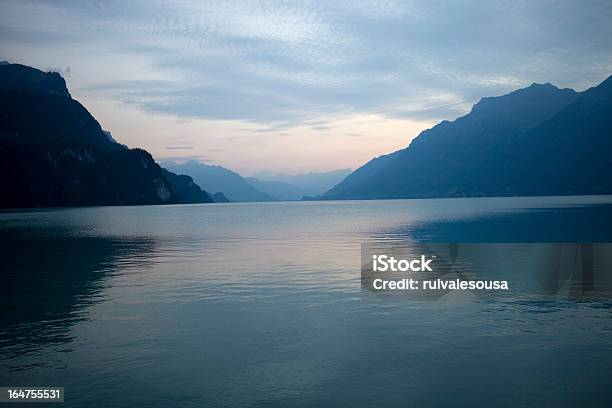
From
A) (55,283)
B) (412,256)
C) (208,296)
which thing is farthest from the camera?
(412,256)

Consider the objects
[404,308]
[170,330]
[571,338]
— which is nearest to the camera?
[571,338]

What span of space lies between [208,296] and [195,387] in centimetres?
1640

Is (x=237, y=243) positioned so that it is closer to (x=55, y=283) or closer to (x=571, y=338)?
(x=55, y=283)

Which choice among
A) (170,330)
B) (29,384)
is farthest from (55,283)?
(29,384)

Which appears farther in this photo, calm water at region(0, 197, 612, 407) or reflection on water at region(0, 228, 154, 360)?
reflection on water at region(0, 228, 154, 360)

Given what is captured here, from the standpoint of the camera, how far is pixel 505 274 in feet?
129

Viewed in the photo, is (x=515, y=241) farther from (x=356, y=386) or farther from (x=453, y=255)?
(x=356, y=386)

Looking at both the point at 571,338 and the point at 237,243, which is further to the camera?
the point at 237,243

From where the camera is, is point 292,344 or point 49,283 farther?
point 49,283

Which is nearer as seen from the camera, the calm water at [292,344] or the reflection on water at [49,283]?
the calm water at [292,344]

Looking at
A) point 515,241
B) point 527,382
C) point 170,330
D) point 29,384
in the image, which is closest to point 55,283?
point 170,330

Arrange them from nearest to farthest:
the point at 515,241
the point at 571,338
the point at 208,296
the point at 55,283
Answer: the point at 571,338, the point at 208,296, the point at 55,283, the point at 515,241

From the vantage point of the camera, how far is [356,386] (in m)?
15.8

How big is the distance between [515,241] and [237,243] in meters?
42.1
